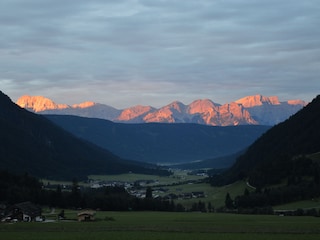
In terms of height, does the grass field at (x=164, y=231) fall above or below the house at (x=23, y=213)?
below

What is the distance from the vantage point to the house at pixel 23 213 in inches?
3912

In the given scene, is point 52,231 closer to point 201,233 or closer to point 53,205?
point 201,233

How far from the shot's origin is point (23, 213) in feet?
330

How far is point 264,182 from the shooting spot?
180625 mm

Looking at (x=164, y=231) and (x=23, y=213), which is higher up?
(x=23, y=213)

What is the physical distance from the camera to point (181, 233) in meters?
70.1

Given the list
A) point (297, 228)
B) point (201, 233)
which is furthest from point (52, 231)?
point (297, 228)

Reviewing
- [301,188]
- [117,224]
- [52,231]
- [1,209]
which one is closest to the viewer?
[52,231]

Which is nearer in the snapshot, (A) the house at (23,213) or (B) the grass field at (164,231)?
(B) the grass field at (164,231)

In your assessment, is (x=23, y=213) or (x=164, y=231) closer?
(x=164, y=231)

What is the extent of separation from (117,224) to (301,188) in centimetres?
7598

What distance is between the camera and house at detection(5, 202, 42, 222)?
99375 millimetres

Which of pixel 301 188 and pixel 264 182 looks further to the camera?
pixel 264 182

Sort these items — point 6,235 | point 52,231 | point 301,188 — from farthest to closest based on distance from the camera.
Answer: point 301,188, point 52,231, point 6,235
